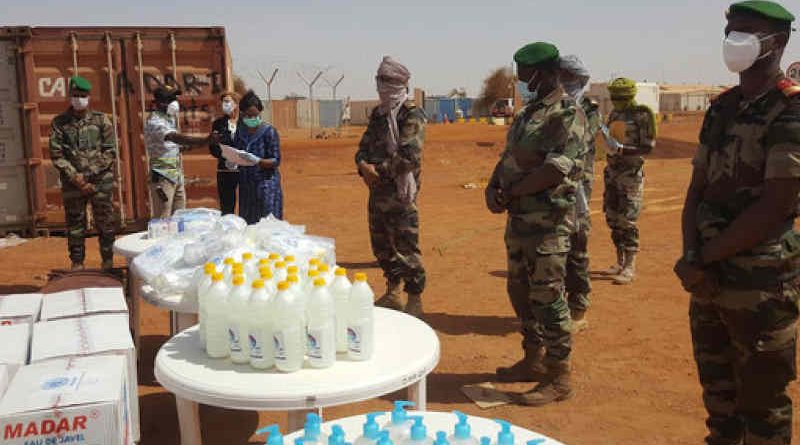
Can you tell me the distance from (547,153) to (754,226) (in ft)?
4.87

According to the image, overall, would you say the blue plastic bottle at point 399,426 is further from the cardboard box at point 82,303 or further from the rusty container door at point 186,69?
the rusty container door at point 186,69

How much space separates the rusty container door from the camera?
855 cm

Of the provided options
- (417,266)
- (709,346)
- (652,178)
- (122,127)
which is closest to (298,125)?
(652,178)

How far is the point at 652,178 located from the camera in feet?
57.5

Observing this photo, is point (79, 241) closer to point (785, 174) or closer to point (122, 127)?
point (122, 127)

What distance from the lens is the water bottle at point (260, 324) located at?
2.42m

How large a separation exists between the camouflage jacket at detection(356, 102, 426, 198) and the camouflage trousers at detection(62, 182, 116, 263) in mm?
2819

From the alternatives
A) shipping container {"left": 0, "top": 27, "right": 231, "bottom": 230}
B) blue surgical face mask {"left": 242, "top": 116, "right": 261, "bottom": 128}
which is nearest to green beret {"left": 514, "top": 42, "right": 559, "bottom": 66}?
blue surgical face mask {"left": 242, "top": 116, "right": 261, "bottom": 128}

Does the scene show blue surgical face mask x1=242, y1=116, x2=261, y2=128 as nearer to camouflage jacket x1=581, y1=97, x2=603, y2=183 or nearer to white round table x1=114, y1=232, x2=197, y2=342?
white round table x1=114, y1=232, x2=197, y2=342

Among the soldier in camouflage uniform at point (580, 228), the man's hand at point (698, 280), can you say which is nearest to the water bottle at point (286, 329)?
the man's hand at point (698, 280)

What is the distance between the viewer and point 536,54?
12.7 ft

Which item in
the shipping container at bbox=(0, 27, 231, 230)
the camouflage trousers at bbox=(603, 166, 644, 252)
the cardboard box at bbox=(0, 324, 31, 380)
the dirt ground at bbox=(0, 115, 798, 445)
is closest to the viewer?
the cardboard box at bbox=(0, 324, 31, 380)

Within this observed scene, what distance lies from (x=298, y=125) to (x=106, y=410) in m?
37.6

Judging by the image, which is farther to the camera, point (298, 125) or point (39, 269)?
point (298, 125)
